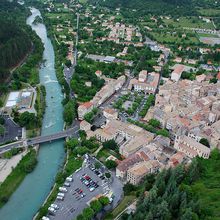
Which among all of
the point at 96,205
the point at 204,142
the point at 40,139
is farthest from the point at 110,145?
the point at 204,142

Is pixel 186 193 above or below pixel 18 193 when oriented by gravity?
above

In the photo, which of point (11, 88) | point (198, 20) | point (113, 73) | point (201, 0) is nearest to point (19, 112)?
point (11, 88)

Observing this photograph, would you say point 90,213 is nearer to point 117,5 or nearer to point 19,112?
point 19,112

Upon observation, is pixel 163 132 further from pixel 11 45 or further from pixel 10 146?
pixel 11 45

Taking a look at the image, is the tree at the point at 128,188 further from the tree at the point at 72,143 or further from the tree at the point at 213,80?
the tree at the point at 213,80

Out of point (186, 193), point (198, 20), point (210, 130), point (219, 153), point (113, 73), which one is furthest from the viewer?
point (198, 20)

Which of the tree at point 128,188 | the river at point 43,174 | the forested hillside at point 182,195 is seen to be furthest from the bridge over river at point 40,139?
the forested hillside at point 182,195

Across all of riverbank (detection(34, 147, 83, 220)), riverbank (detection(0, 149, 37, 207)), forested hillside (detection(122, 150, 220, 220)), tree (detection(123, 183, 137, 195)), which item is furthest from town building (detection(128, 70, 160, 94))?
tree (detection(123, 183, 137, 195))
